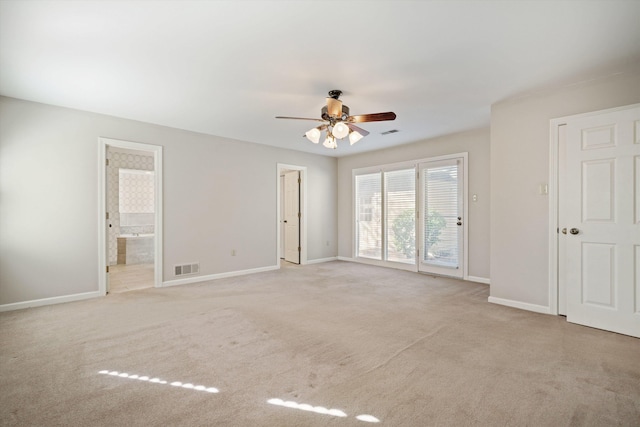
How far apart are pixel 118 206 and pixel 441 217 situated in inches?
300

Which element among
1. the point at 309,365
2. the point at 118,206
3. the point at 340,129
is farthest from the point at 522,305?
the point at 118,206

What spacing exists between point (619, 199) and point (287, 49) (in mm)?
3531

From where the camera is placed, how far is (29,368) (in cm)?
225

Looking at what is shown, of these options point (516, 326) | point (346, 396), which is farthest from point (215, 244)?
point (516, 326)

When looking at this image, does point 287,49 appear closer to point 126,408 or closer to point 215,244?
point 126,408

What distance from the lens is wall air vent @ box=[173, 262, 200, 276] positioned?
4.93 m

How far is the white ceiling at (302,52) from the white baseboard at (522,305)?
2.54m

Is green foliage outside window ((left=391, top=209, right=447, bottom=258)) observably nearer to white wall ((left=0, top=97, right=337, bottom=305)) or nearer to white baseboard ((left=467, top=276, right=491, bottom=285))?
white baseboard ((left=467, top=276, right=491, bottom=285))

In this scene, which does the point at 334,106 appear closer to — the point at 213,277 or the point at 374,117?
the point at 374,117

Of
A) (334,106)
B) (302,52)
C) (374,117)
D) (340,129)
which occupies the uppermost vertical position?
(302,52)

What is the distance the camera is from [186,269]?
504 centimetres

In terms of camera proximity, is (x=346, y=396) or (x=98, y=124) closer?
(x=346, y=396)

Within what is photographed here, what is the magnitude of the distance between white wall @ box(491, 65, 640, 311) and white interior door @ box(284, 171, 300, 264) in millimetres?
4153

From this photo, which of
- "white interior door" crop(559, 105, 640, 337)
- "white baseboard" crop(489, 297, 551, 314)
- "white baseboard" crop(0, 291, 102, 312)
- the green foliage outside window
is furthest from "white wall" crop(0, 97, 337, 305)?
"white interior door" crop(559, 105, 640, 337)
